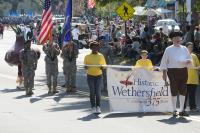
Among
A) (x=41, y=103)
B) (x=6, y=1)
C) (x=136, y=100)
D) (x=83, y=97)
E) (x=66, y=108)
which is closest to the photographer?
(x=136, y=100)

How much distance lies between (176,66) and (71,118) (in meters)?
2.59

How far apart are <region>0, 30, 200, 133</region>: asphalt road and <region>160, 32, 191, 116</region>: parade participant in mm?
578

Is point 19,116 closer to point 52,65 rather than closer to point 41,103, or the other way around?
point 41,103

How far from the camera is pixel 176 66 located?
44.2 ft

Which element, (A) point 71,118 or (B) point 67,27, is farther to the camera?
(B) point 67,27

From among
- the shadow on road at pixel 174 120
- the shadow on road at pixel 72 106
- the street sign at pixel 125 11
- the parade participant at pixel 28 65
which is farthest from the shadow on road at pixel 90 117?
the street sign at pixel 125 11

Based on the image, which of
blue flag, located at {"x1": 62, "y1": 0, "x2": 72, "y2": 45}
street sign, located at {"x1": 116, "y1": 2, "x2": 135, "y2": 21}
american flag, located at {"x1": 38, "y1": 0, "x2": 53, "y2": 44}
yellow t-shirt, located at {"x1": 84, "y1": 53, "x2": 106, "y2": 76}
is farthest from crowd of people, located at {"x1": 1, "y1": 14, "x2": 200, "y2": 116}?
street sign, located at {"x1": 116, "y1": 2, "x2": 135, "y2": 21}

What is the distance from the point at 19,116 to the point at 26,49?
490cm

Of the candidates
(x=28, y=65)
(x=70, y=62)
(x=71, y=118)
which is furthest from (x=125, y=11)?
(x=71, y=118)

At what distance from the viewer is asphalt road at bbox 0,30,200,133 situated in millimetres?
12047

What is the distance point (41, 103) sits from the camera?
53.7ft

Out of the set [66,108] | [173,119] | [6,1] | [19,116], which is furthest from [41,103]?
[6,1]

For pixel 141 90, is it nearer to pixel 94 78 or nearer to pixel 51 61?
pixel 94 78

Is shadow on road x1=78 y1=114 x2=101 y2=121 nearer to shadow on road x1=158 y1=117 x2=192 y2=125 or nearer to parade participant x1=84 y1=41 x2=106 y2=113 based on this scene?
parade participant x1=84 y1=41 x2=106 y2=113
